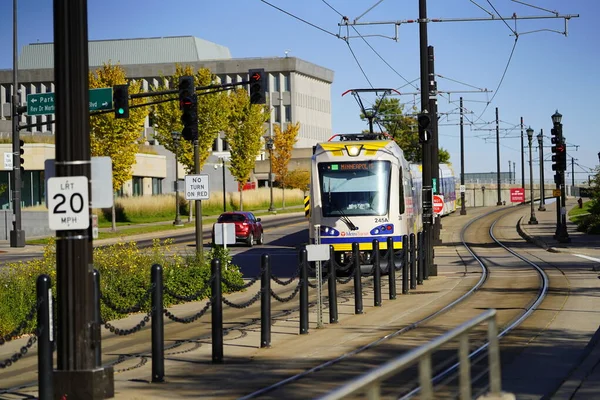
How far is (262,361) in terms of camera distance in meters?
14.4

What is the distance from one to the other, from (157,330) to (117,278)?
29.7 ft

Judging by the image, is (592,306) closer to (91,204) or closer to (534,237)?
(91,204)

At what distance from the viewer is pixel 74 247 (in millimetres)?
10883

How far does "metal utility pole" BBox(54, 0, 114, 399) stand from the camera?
10875 mm

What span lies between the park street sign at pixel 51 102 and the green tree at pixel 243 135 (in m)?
45.5

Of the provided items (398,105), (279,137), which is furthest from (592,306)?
(398,105)

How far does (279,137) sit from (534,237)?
46.4 m

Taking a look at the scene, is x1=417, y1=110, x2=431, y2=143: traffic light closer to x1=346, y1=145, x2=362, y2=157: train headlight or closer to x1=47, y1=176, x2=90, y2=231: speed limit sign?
x1=346, y1=145, x2=362, y2=157: train headlight

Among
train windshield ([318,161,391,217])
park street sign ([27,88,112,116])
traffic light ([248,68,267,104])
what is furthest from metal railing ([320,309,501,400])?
park street sign ([27,88,112,116])

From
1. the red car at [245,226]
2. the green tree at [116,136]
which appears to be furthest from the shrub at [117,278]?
the green tree at [116,136]

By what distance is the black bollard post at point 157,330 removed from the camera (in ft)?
41.6

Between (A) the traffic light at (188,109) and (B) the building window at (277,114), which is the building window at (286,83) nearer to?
(B) the building window at (277,114)

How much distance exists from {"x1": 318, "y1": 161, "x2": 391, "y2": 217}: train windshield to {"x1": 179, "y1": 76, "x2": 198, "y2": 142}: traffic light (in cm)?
401

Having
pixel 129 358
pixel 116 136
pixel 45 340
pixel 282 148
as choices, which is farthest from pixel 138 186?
pixel 45 340
